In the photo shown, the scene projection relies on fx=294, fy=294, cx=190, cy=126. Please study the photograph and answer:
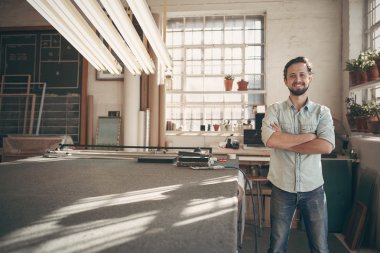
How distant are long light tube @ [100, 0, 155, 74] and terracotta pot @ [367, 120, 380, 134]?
2.55m

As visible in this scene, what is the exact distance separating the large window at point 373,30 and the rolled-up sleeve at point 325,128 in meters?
2.44

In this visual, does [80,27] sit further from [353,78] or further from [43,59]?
[43,59]

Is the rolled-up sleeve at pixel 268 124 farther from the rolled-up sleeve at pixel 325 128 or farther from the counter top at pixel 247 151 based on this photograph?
the counter top at pixel 247 151

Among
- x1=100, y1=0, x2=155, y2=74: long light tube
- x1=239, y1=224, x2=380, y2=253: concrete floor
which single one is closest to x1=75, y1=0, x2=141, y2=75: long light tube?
x1=100, y1=0, x2=155, y2=74: long light tube

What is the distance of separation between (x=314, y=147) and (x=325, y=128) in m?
0.17

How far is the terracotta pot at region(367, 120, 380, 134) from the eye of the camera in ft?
10.5

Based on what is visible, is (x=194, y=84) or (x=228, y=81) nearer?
(x=228, y=81)

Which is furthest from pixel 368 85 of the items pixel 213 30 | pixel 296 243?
pixel 213 30

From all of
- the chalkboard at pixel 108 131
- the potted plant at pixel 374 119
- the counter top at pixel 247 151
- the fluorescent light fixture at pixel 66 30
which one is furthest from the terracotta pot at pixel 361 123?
the chalkboard at pixel 108 131

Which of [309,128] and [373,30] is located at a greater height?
[373,30]

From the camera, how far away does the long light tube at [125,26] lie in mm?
1680

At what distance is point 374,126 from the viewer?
3254mm

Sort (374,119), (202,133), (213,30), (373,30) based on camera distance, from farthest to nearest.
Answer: (213,30)
(202,133)
(373,30)
(374,119)

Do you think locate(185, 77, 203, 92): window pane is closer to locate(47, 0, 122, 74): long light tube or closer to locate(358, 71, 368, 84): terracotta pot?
locate(358, 71, 368, 84): terracotta pot
